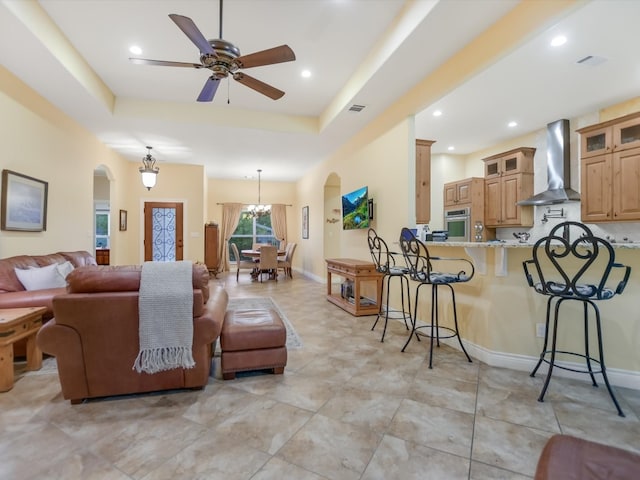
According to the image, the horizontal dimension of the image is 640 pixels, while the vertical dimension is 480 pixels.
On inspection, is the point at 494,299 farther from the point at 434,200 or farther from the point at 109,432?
the point at 434,200

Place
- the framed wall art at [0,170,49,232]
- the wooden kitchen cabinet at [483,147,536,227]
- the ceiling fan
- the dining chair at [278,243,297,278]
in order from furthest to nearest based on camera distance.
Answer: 1. the dining chair at [278,243,297,278]
2. the wooden kitchen cabinet at [483,147,536,227]
3. the framed wall art at [0,170,49,232]
4. the ceiling fan

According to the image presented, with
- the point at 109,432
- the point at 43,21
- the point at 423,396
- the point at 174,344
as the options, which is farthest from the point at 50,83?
the point at 423,396

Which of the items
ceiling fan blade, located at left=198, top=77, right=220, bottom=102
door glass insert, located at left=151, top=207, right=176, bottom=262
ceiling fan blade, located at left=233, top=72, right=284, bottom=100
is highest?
ceiling fan blade, located at left=198, top=77, right=220, bottom=102

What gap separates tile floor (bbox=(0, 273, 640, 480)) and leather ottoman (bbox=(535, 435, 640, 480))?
0.69 meters

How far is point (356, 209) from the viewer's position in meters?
5.12

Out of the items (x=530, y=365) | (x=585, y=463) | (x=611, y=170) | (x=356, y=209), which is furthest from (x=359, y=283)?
(x=611, y=170)

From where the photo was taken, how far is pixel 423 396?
7.10ft

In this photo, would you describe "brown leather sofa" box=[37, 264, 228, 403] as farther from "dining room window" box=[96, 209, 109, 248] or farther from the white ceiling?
"dining room window" box=[96, 209, 109, 248]

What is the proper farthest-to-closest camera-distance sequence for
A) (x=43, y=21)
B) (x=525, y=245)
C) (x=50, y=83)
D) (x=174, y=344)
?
(x=50, y=83)
(x=43, y=21)
(x=525, y=245)
(x=174, y=344)

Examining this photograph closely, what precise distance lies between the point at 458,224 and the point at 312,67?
4270 millimetres

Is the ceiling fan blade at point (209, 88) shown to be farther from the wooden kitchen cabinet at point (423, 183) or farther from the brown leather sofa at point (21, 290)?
the wooden kitchen cabinet at point (423, 183)

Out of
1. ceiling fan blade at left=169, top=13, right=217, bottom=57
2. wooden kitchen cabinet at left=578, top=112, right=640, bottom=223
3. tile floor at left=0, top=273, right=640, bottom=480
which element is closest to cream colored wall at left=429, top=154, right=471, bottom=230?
wooden kitchen cabinet at left=578, top=112, right=640, bottom=223

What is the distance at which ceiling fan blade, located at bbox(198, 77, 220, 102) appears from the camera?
277 cm

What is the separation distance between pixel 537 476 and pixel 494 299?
2098 mm
